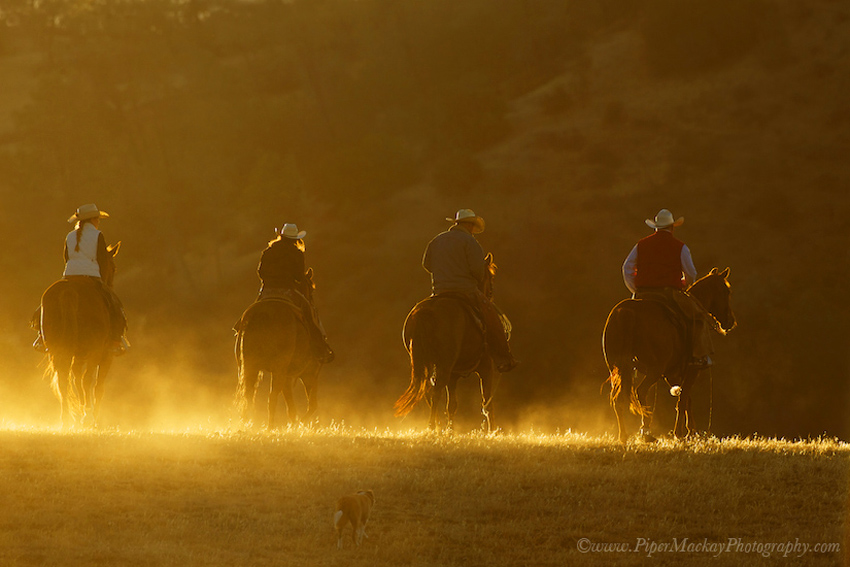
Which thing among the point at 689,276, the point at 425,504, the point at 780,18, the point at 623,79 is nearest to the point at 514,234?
the point at 623,79

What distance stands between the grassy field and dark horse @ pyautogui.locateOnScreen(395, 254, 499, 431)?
1.45 metres

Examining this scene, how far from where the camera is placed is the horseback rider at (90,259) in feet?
60.5

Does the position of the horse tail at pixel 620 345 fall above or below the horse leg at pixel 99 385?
above

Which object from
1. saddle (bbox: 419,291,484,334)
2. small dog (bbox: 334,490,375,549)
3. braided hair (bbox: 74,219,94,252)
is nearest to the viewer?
small dog (bbox: 334,490,375,549)

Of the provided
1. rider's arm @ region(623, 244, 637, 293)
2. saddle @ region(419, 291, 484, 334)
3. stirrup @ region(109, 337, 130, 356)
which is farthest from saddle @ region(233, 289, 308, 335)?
rider's arm @ region(623, 244, 637, 293)

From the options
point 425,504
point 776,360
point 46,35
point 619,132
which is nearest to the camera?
point 425,504

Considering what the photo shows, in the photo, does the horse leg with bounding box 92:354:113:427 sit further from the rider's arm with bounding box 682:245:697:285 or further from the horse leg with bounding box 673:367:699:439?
the rider's arm with bounding box 682:245:697:285

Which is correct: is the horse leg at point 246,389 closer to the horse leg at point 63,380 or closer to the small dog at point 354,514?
the horse leg at point 63,380

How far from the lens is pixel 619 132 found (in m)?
73.8

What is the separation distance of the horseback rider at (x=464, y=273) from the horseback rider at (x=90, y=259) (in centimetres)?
457

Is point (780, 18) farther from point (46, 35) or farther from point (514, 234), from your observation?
point (46, 35)

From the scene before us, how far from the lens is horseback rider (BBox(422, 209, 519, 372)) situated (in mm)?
18062

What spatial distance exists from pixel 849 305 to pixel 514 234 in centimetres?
1696

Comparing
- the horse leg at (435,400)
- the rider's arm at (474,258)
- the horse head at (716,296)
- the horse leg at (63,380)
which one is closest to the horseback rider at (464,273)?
the rider's arm at (474,258)
